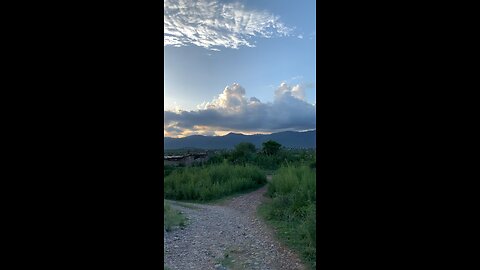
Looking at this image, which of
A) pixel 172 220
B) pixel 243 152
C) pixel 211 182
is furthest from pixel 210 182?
pixel 243 152

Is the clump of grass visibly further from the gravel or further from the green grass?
the green grass

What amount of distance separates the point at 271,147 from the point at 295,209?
5769 millimetres

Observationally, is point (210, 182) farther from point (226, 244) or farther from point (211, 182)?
point (226, 244)

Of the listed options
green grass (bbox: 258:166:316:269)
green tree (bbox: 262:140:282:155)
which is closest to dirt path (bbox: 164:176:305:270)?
green grass (bbox: 258:166:316:269)

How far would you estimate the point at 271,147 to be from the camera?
402 inches

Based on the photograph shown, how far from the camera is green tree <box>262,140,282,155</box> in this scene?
1011 cm

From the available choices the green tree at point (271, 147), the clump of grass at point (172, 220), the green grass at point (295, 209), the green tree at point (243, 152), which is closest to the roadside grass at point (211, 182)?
the green grass at point (295, 209)
